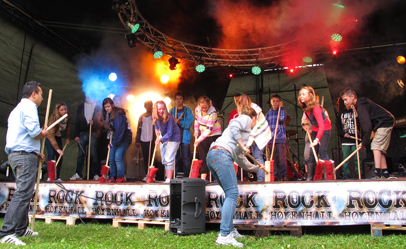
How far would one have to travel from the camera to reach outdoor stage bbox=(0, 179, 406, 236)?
151 inches

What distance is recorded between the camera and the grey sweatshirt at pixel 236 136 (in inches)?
138

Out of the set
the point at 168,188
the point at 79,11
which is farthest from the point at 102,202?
the point at 79,11

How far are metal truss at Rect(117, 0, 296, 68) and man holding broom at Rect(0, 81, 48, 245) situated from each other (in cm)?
515

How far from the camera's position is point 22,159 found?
11.7 feet

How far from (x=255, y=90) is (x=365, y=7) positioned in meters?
4.47

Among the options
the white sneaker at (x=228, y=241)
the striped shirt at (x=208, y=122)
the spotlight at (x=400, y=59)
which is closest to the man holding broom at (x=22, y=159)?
the white sneaker at (x=228, y=241)

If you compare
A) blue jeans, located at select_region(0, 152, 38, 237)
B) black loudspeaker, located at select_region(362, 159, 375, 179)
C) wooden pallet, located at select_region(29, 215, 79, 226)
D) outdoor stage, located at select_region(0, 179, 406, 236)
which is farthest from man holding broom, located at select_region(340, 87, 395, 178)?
wooden pallet, located at select_region(29, 215, 79, 226)

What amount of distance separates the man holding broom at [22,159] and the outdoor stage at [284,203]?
153 cm

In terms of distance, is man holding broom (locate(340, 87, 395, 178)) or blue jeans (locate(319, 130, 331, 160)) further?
blue jeans (locate(319, 130, 331, 160))

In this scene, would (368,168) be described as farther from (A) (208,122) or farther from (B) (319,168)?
(A) (208,122)

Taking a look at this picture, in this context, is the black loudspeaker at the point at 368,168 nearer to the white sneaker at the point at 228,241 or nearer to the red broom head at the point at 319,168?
the red broom head at the point at 319,168

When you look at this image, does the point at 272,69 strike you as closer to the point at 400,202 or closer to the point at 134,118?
the point at 134,118

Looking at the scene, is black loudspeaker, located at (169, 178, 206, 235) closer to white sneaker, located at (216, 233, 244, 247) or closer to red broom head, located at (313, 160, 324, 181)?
white sneaker, located at (216, 233, 244, 247)

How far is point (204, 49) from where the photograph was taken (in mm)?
9773
